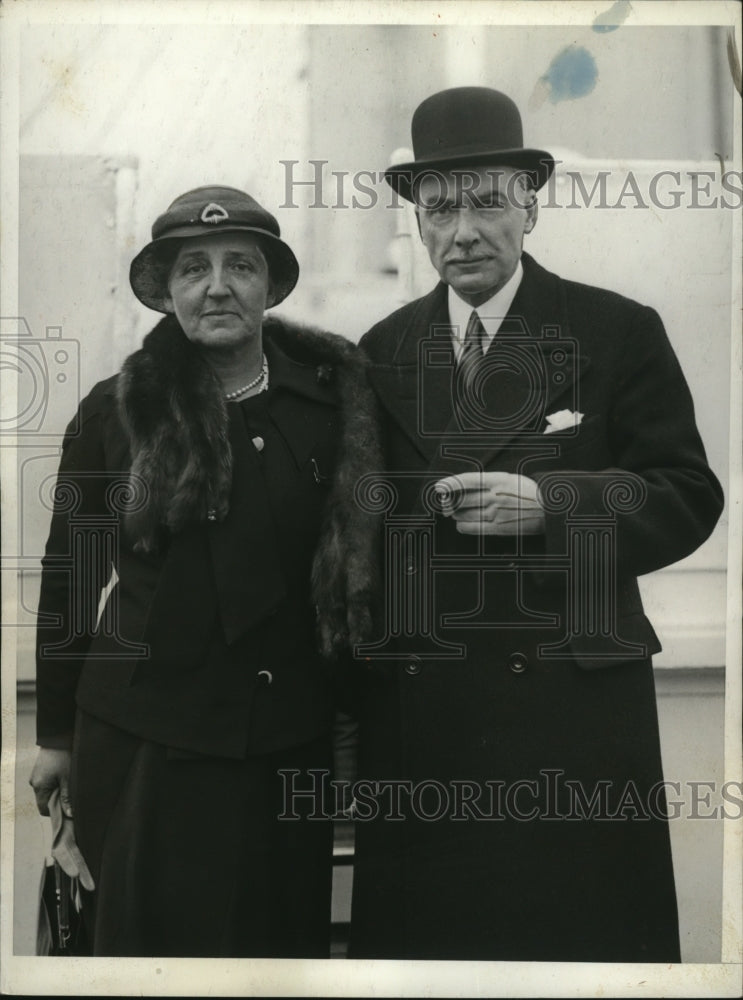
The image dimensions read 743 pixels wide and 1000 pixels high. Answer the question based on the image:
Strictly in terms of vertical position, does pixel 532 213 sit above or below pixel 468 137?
below

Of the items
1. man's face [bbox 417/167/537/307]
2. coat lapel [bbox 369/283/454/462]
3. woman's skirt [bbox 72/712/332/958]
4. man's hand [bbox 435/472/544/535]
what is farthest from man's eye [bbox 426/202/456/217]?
woman's skirt [bbox 72/712/332/958]

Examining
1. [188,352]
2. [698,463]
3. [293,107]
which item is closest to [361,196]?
[293,107]

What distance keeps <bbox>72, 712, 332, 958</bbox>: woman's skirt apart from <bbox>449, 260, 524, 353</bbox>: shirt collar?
102cm

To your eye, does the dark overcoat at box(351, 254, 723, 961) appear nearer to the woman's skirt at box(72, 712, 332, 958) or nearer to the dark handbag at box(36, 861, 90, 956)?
the woman's skirt at box(72, 712, 332, 958)

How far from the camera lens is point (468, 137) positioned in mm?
2834

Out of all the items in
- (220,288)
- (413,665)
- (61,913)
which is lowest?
(61,913)

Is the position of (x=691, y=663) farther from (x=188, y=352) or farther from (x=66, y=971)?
(x=66, y=971)

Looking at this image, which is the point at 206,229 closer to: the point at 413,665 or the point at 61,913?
the point at 413,665

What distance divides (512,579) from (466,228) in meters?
0.83

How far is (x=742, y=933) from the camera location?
116 inches

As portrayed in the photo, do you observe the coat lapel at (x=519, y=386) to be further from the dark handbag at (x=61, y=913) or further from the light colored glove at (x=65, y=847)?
the dark handbag at (x=61, y=913)

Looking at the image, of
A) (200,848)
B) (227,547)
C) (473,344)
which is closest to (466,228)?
(473,344)

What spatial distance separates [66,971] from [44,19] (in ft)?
7.55

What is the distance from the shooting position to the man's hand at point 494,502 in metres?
2.82
